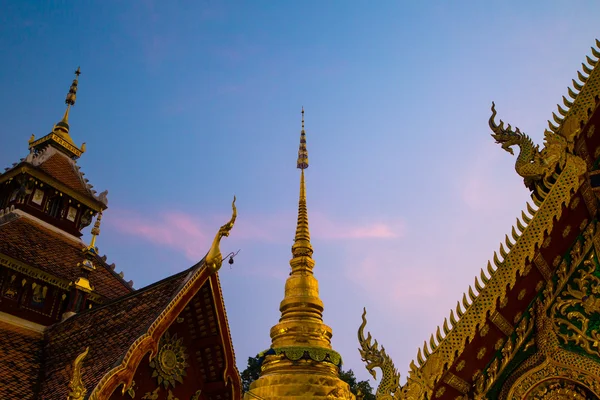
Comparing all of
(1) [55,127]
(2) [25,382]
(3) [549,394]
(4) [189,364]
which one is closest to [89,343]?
(2) [25,382]

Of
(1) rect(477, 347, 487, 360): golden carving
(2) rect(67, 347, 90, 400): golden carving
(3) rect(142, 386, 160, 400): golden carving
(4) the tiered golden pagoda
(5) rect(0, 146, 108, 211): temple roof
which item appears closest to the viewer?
(1) rect(477, 347, 487, 360): golden carving

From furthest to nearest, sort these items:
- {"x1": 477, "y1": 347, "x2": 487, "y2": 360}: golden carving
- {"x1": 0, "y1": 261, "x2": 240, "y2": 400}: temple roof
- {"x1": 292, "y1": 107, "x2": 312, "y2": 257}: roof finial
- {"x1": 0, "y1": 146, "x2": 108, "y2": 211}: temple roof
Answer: {"x1": 292, "y1": 107, "x2": 312, "y2": 257}: roof finial → {"x1": 0, "y1": 146, "x2": 108, "y2": 211}: temple roof → {"x1": 0, "y1": 261, "x2": 240, "y2": 400}: temple roof → {"x1": 477, "y1": 347, "x2": 487, "y2": 360}: golden carving

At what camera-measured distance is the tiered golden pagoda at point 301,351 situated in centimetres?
1680

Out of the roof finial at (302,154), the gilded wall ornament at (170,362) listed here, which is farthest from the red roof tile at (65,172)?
the roof finial at (302,154)

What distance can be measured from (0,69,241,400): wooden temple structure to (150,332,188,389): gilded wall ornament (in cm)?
2

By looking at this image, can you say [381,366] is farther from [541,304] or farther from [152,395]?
Result: [152,395]

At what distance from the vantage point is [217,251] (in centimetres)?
1044

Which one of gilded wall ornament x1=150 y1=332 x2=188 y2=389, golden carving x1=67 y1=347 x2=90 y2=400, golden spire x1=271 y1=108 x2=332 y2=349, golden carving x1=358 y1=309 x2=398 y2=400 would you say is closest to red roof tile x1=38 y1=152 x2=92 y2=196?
golden spire x1=271 y1=108 x2=332 y2=349

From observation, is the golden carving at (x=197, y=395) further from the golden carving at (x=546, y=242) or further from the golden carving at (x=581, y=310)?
the golden carving at (x=546, y=242)

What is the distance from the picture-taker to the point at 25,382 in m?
9.62

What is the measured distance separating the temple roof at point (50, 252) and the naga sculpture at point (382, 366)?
30.4 feet

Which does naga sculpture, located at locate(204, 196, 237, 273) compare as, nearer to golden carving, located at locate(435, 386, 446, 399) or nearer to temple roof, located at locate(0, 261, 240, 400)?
temple roof, located at locate(0, 261, 240, 400)

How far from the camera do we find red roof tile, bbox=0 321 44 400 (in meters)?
9.29

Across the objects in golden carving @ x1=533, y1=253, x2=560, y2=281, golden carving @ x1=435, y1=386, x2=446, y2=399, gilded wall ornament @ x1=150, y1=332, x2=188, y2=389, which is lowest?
golden carving @ x1=435, y1=386, x2=446, y2=399
